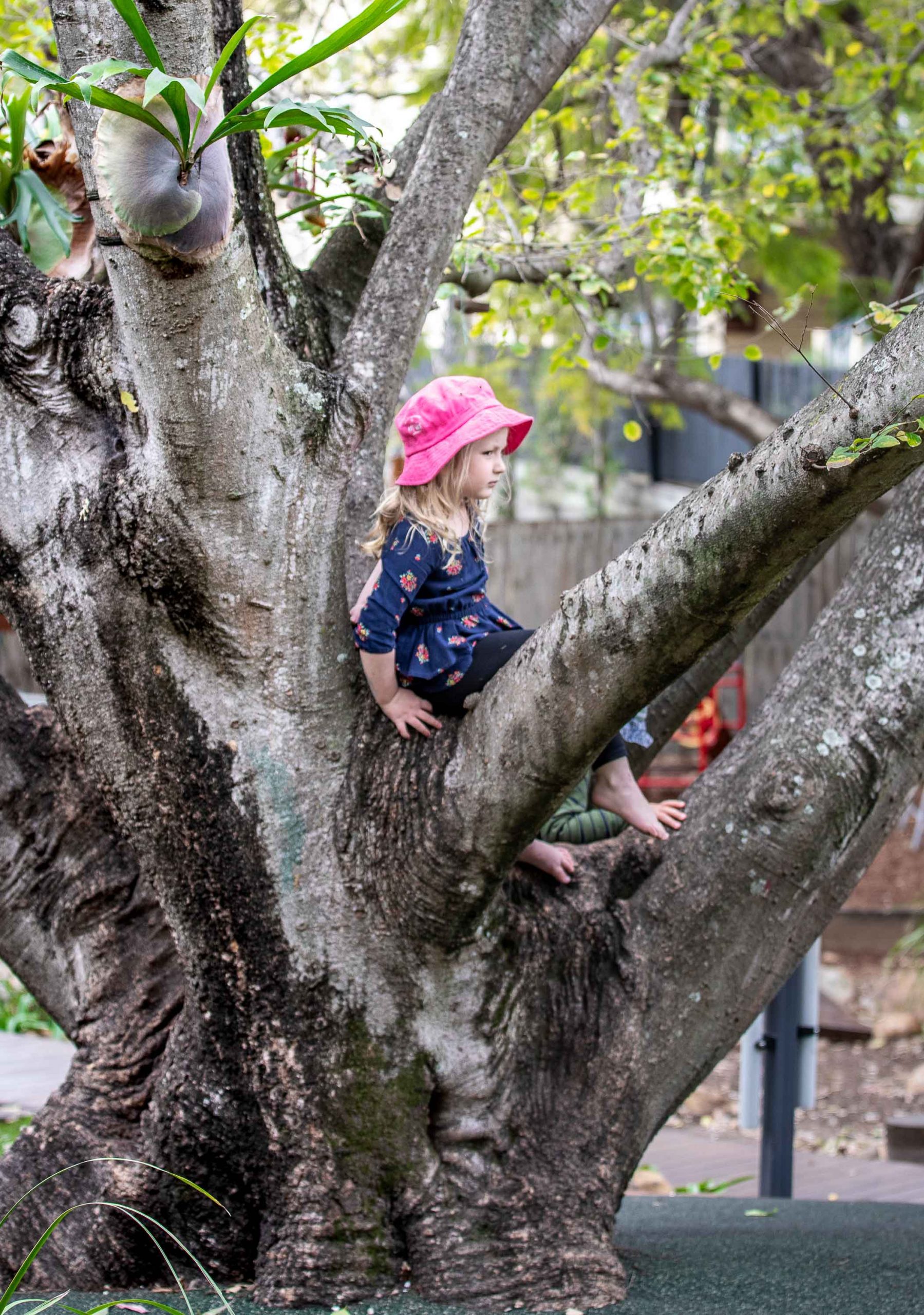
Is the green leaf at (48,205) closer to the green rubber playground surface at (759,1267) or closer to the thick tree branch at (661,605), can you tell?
the thick tree branch at (661,605)

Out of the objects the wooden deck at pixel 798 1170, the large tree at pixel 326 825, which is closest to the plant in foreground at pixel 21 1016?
the wooden deck at pixel 798 1170

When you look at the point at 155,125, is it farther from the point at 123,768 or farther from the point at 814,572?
the point at 814,572

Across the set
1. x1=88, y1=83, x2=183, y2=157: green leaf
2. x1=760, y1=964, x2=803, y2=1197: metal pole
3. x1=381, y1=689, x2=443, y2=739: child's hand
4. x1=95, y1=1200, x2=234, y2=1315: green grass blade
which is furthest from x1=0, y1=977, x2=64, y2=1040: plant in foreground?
x1=88, y1=83, x2=183, y2=157: green leaf

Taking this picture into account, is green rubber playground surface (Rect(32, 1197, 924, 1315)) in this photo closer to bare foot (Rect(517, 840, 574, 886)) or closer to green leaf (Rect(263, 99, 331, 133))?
bare foot (Rect(517, 840, 574, 886))

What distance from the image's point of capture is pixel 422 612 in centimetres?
295

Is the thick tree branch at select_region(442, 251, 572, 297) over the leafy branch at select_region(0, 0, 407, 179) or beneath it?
over

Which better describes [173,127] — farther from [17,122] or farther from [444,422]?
[17,122]

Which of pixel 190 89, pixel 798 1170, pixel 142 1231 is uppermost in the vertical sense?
pixel 190 89

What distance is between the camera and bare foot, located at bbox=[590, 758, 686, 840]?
3193mm

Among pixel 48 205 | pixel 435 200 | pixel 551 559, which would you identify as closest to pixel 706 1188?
pixel 435 200

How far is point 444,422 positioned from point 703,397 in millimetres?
7302

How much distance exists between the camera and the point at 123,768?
2908mm

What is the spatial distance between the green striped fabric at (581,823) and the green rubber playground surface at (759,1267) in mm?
1077

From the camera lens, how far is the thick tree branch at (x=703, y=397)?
9.76m
